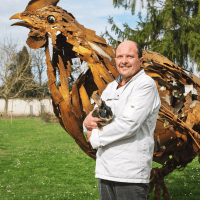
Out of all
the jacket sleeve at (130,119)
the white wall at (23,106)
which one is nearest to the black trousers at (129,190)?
the jacket sleeve at (130,119)

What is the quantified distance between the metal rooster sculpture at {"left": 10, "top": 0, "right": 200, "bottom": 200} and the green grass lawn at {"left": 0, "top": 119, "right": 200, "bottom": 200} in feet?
8.54

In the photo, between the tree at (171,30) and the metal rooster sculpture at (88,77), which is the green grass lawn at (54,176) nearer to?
the metal rooster sculpture at (88,77)

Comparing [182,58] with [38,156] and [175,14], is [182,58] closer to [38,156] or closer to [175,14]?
[175,14]

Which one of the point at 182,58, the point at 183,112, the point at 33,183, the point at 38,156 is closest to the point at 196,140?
the point at 183,112

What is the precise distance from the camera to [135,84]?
1.76 meters

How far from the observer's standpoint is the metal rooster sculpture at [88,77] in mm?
2742

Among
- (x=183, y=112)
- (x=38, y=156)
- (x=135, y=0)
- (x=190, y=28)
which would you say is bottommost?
(x=38, y=156)

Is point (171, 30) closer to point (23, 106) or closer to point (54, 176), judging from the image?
point (54, 176)

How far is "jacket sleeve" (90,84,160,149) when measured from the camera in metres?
1.61

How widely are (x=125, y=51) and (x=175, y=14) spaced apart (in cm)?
1216

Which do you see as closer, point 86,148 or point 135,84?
point 135,84

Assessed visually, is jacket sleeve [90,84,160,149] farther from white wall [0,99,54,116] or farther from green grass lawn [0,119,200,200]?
white wall [0,99,54,116]

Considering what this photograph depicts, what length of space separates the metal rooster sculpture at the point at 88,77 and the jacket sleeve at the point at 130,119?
3.28 feet

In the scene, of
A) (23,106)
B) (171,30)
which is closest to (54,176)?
(171,30)
